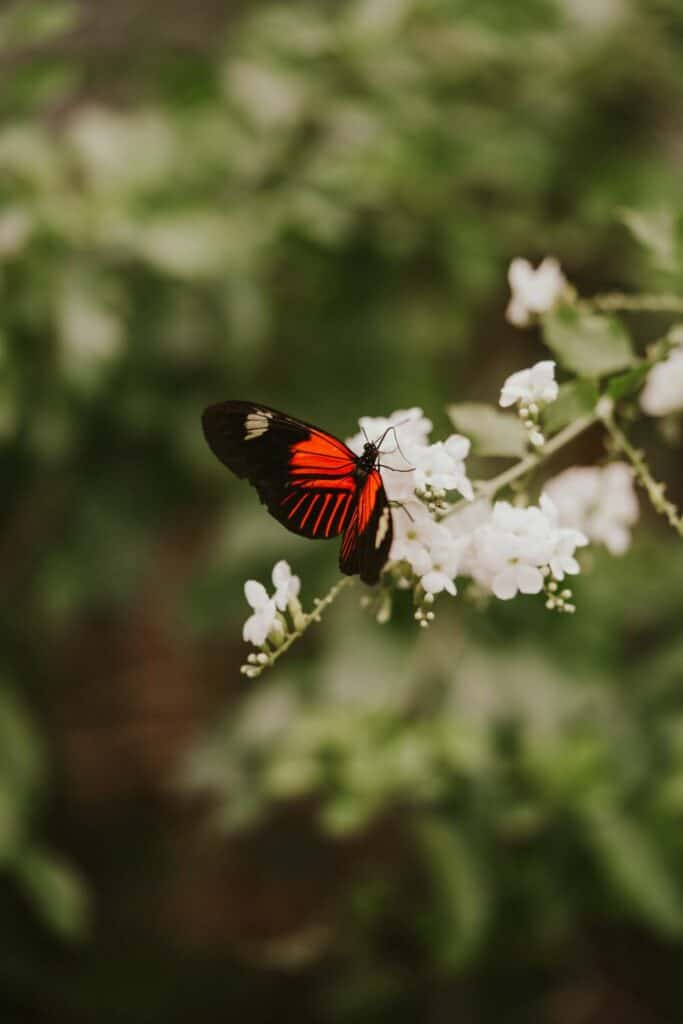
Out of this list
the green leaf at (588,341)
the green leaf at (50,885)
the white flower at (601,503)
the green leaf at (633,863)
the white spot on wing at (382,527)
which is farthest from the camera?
the green leaf at (50,885)

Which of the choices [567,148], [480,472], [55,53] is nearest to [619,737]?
[480,472]

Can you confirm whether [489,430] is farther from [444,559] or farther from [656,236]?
[656,236]

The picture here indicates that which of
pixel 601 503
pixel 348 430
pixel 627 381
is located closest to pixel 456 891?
pixel 601 503

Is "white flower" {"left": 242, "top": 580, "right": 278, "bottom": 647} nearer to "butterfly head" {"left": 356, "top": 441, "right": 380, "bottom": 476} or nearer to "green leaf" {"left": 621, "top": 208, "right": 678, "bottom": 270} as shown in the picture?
"butterfly head" {"left": 356, "top": 441, "right": 380, "bottom": 476}

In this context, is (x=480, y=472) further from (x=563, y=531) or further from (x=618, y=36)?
(x=563, y=531)

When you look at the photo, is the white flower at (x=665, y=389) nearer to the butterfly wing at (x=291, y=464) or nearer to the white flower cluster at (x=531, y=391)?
the white flower cluster at (x=531, y=391)

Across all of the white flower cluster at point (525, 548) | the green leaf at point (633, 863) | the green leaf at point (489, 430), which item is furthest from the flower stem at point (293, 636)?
the green leaf at point (633, 863)
